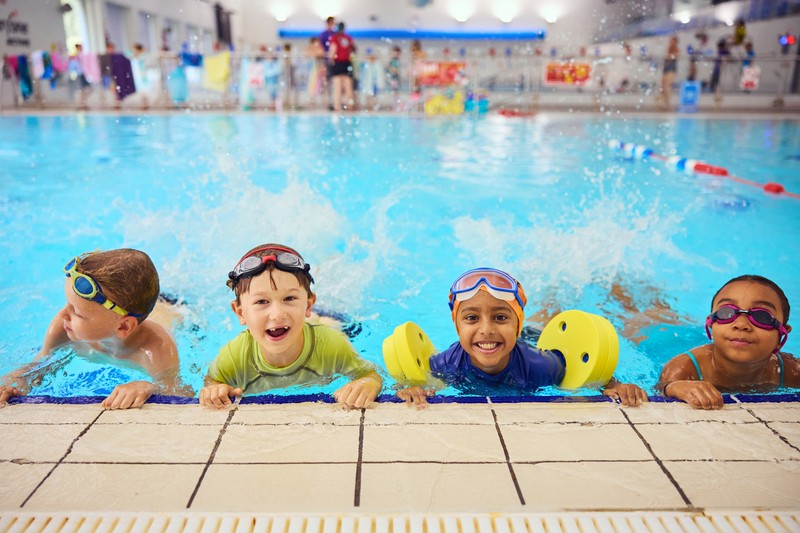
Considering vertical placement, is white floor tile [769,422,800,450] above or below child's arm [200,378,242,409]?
below

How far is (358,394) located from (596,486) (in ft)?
2.85

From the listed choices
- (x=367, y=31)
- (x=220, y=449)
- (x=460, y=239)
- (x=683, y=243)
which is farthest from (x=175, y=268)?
(x=367, y=31)

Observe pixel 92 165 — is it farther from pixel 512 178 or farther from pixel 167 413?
pixel 167 413

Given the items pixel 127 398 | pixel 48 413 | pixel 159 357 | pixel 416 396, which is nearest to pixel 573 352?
pixel 416 396

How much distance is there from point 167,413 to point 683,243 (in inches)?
214

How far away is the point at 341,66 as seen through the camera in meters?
16.1

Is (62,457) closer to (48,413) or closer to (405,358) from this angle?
(48,413)

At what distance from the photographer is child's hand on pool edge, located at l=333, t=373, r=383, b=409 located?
2.18 metres

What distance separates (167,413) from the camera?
7.09ft

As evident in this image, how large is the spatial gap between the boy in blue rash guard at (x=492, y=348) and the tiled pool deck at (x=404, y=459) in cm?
42

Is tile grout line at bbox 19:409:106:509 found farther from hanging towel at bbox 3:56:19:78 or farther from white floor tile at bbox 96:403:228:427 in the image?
hanging towel at bbox 3:56:19:78

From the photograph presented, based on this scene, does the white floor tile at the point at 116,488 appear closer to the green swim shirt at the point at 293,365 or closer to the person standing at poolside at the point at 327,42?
the green swim shirt at the point at 293,365

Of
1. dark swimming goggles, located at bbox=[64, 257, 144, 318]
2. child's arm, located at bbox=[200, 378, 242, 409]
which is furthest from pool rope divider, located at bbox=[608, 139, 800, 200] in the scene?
dark swimming goggles, located at bbox=[64, 257, 144, 318]

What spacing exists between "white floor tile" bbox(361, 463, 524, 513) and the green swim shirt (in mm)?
983
